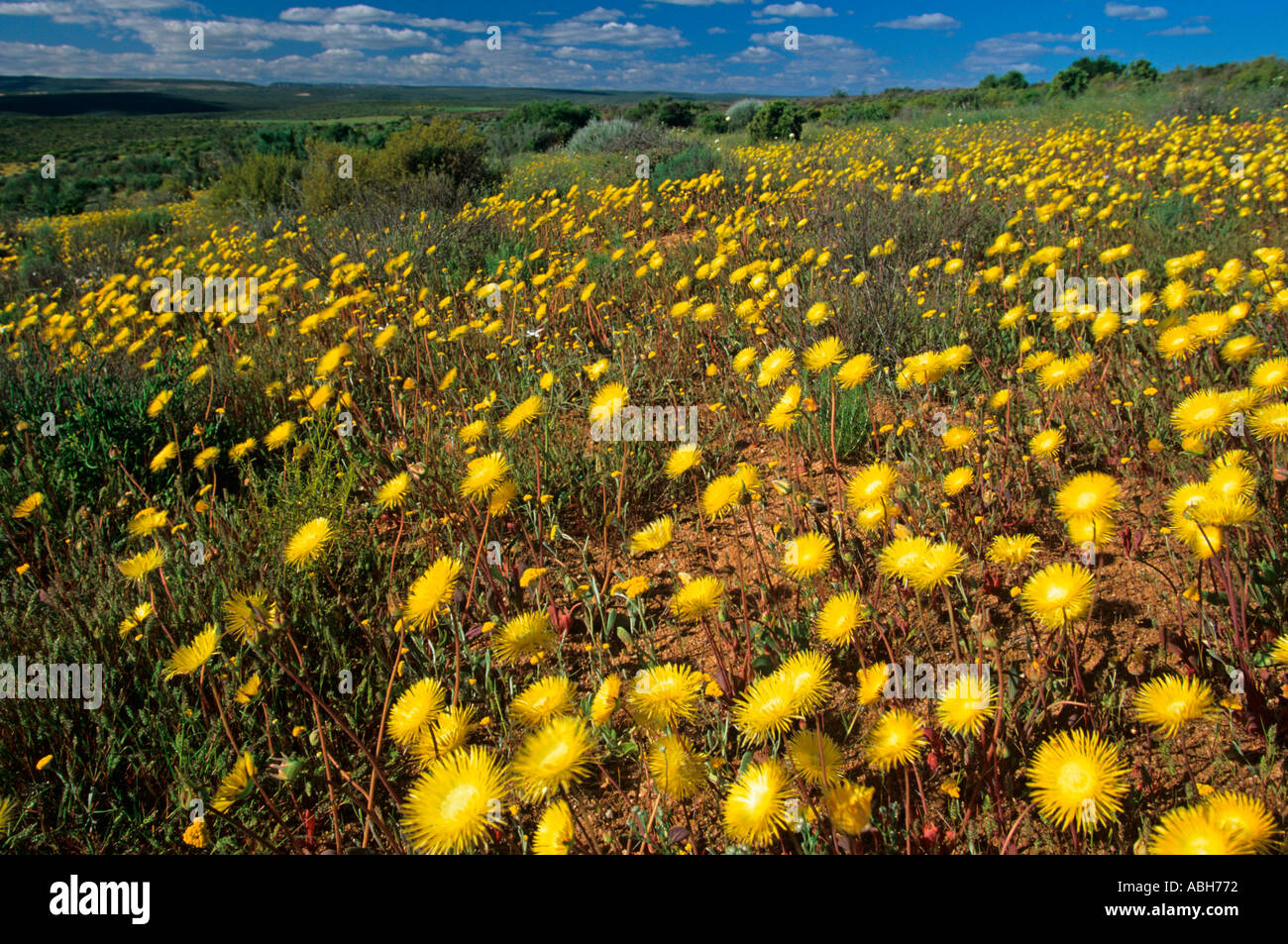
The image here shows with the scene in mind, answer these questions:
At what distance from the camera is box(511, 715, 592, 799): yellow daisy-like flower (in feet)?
3.65

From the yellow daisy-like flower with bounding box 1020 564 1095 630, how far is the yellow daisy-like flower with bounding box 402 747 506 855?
117 cm

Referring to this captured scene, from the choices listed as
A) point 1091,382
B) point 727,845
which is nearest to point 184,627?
point 727,845

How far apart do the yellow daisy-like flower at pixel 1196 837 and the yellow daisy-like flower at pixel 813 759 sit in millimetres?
506

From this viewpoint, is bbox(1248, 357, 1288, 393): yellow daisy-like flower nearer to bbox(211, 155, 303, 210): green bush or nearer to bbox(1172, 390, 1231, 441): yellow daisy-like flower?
bbox(1172, 390, 1231, 441): yellow daisy-like flower

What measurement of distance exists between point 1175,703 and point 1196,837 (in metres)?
0.29

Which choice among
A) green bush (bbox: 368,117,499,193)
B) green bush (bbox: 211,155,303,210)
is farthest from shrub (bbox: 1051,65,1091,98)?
green bush (bbox: 211,155,303,210)

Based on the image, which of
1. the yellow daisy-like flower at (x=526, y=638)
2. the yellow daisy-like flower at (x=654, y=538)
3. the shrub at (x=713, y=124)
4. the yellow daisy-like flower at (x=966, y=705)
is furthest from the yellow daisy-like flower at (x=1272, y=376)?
the shrub at (x=713, y=124)

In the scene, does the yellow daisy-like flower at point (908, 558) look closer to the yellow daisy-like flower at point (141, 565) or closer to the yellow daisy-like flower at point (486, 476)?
the yellow daisy-like flower at point (486, 476)

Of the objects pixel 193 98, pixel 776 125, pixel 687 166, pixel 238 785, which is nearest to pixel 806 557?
pixel 238 785

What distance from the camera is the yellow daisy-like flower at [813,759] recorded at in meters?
1.30

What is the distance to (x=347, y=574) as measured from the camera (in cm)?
262

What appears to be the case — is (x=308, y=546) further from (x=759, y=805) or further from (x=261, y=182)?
(x=261, y=182)

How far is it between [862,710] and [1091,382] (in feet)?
7.31

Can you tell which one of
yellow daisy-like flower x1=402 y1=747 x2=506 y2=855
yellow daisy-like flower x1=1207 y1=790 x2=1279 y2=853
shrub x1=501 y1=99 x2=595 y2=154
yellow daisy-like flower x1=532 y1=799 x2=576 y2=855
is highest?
shrub x1=501 y1=99 x2=595 y2=154
